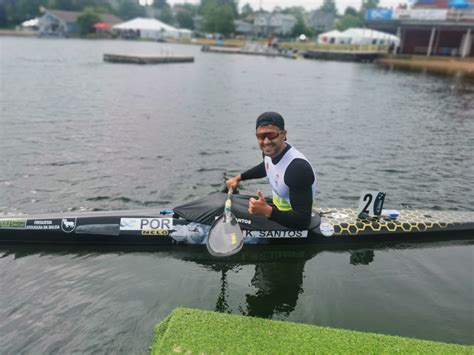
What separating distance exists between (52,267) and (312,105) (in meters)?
22.2

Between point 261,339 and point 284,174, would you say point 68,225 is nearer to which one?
point 284,174

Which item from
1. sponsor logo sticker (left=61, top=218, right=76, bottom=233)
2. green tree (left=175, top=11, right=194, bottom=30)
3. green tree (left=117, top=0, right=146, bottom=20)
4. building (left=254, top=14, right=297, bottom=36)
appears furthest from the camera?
green tree (left=117, top=0, right=146, bottom=20)

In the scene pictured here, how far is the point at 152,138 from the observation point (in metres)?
16.3

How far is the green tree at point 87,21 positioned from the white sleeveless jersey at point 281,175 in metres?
117

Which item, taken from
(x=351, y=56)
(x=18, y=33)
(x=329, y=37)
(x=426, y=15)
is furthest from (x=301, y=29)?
(x=18, y=33)

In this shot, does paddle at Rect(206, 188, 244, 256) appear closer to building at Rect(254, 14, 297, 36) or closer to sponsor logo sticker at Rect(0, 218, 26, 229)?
sponsor logo sticker at Rect(0, 218, 26, 229)

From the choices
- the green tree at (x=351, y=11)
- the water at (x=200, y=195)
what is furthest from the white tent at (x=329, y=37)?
the green tree at (x=351, y=11)

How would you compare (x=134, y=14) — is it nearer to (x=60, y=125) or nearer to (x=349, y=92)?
(x=349, y=92)

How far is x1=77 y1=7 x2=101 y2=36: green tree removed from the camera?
108 meters

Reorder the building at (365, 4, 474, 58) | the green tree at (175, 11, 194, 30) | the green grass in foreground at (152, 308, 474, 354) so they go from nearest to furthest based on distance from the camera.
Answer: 1. the green grass in foreground at (152, 308, 474, 354)
2. the building at (365, 4, 474, 58)
3. the green tree at (175, 11, 194, 30)

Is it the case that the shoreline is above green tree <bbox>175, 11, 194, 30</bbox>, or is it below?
below

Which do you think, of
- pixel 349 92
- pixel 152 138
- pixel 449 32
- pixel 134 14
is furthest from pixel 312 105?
pixel 134 14

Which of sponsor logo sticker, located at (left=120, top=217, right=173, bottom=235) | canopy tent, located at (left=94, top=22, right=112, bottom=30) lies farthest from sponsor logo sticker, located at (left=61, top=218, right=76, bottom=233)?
canopy tent, located at (left=94, top=22, right=112, bottom=30)

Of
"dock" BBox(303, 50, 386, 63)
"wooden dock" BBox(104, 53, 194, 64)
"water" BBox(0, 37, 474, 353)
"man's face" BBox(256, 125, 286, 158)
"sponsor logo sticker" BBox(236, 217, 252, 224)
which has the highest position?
"man's face" BBox(256, 125, 286, 158)
